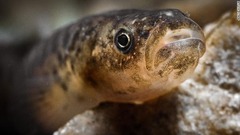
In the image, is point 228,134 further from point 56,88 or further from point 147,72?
point 56,88

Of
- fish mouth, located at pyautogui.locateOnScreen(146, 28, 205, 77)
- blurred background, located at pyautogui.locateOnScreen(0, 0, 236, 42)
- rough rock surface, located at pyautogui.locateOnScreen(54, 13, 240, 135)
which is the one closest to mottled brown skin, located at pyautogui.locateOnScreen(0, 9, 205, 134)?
fish mouth, located at pyautogui.locateOnScreen(146, 28, 205, 77)

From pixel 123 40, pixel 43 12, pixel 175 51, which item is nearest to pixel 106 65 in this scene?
pixel 123 40

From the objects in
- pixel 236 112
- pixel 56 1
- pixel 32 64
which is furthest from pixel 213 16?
pixel 56 1

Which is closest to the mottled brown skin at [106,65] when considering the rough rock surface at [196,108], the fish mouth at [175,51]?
the fish mouth at [175,51]

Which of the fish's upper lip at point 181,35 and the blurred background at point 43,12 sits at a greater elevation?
the blurred background at point 43,12

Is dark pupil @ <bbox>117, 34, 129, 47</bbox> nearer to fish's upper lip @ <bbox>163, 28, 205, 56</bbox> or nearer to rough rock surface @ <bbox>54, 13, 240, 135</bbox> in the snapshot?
fish's upper lip @ <bbox>163, 28, 205, 56</bbox>

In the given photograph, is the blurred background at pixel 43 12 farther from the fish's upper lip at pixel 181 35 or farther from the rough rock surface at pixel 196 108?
the fish's upper lip at pixel 181 35

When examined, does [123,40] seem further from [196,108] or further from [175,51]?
[196,108]
